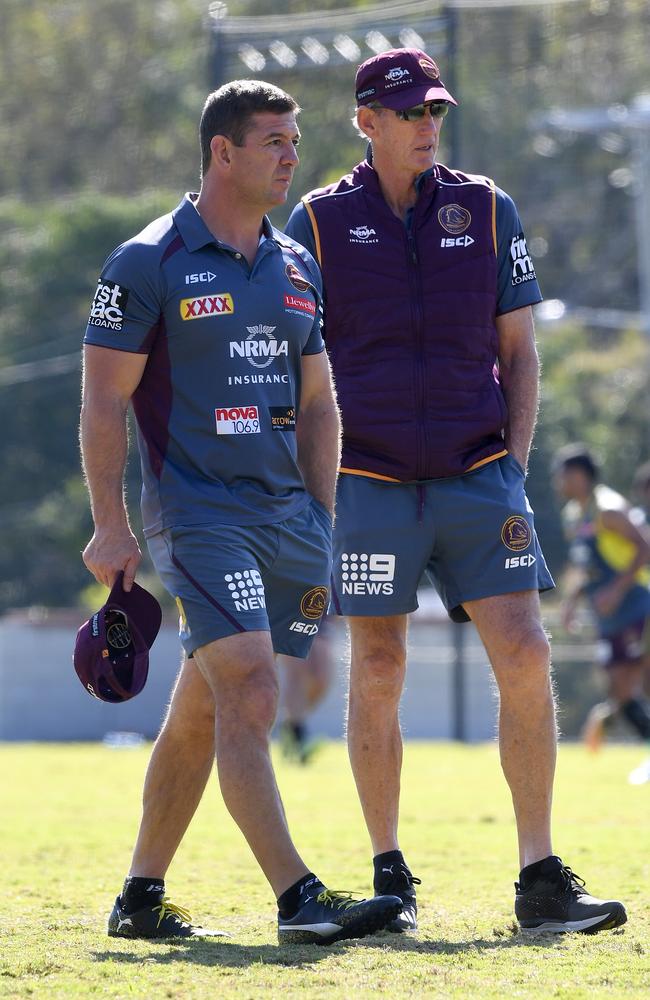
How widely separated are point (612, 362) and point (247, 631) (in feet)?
93.3

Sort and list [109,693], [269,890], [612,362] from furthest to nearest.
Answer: [612,362] < [269,890] < [109,693]

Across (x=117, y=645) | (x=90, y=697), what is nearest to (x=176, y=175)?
(x=90, y=697)

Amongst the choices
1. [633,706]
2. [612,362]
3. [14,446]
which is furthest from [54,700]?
[612,362]

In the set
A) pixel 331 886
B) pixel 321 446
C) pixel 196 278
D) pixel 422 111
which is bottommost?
pixel 331 886

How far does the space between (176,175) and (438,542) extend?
26853 mm

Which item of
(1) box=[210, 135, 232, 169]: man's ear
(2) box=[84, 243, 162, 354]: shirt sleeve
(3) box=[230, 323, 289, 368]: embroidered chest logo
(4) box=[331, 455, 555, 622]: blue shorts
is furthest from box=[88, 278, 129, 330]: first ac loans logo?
(4) box=[331, 455, 555, 622]: blue shorts

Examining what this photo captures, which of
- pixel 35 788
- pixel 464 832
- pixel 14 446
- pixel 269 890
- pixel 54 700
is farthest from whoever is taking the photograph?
pixel 14 446

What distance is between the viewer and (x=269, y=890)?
229 inches

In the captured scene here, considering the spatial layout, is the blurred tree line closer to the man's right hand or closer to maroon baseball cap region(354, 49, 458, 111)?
maroon baseball cap region(354, 49, 458, 111)

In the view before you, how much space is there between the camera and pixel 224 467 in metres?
4.75

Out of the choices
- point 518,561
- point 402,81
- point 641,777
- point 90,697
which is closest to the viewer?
point 518,561

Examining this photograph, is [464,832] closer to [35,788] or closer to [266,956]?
[266,956]

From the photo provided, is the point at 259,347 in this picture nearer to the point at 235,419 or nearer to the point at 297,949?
the point at 235,419

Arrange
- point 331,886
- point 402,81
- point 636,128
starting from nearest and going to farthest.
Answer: point 402,81, point 331,886, point 636,128
